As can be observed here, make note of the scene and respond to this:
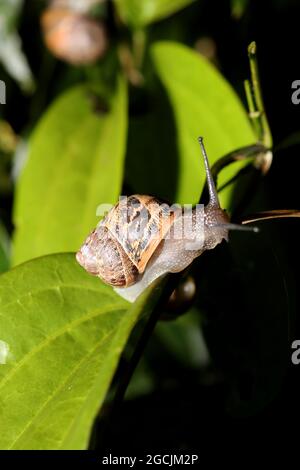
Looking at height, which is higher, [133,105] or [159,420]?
[133,105]

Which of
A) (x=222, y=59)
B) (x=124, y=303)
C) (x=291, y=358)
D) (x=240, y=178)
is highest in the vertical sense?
(x=222, y=59)

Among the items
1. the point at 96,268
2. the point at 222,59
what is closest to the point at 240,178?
the point at 96,268

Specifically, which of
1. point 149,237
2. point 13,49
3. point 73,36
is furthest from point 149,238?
point 13,49

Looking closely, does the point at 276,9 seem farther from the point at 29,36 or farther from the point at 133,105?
the point at 29,36

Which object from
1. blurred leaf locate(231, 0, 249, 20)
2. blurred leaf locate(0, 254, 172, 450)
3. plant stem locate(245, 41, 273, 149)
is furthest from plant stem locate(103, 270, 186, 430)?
blurred leaf locate(231, 0, 249, 20)

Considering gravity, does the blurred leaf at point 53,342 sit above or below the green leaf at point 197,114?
below

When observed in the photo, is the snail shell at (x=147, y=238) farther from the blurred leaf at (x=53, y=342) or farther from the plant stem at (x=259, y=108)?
the plant stem at (x=259, y=108)

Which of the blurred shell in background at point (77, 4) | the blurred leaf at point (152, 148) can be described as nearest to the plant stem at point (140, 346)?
the blurred leaf at point (152, 148)

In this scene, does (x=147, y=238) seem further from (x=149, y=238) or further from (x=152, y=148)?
(x=152, y=148)
